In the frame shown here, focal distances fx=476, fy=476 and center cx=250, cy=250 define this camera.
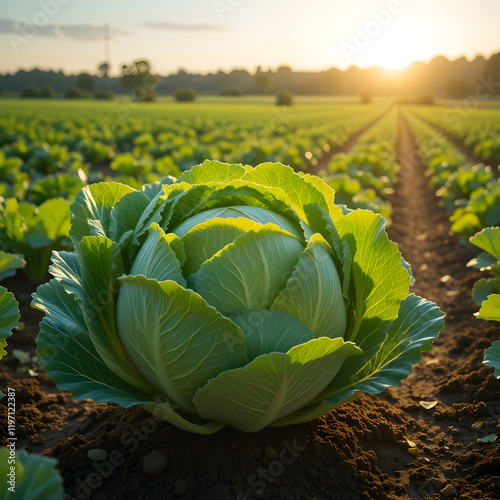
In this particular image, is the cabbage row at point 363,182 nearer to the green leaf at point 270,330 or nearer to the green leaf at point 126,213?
the green leaf at point 126,213

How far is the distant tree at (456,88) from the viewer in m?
117

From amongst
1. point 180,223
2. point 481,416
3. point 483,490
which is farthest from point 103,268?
point 481,416

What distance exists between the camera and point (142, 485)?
204 centimetres

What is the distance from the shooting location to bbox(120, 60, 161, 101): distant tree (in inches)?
2864

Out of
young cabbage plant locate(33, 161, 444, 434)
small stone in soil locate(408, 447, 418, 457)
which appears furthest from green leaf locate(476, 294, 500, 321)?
small stone in soil locate(408, 447, 418, 457)

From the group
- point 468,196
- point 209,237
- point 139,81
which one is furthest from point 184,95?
point 209,237

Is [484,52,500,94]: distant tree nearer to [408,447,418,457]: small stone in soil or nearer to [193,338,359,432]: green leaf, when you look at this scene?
[408,447,418,457]: small stone in soil

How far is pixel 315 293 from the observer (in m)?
1.91

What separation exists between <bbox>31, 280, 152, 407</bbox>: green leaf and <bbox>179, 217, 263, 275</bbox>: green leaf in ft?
1.92

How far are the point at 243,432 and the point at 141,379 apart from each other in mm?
539

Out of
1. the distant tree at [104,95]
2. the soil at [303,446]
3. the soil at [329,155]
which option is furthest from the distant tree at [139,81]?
the soil at [303,446]

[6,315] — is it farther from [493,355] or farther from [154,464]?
[493,355]

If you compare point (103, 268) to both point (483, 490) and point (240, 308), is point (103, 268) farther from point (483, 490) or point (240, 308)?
point (483, 490)

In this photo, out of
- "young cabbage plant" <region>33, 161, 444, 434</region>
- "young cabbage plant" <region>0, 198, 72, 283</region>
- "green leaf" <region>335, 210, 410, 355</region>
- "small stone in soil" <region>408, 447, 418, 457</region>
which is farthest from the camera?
"young cabbage plant" <region>0, 198, 72, 283</region>
